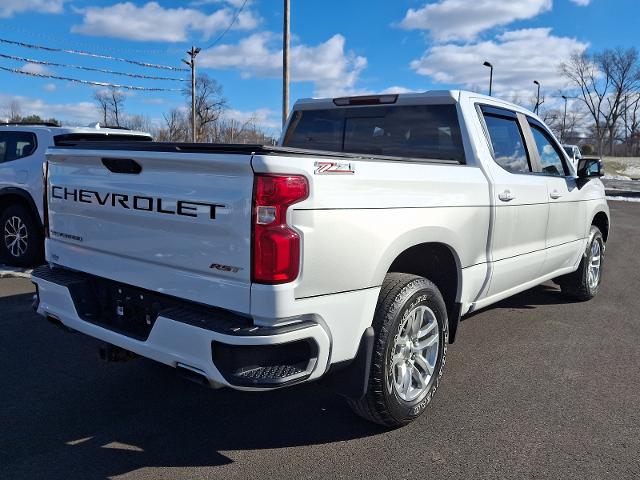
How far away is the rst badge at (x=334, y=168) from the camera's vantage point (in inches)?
104

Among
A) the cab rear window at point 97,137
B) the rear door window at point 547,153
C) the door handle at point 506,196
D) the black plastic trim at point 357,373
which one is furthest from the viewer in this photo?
the cab rear window at point 97,137

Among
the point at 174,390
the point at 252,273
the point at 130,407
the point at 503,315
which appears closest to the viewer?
the point at 252,273

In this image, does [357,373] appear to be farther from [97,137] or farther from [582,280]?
[97,137]

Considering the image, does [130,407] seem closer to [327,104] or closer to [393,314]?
[393,314]

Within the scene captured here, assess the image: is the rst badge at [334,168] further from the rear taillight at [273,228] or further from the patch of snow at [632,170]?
the patch of snow at [632,170]

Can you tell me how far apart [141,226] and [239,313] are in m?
0.79

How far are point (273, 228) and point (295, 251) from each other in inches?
5.7

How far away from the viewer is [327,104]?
15.8 feet

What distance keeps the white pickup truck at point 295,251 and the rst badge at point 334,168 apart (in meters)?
0.01

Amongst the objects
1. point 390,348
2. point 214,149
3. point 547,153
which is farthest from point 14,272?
point 547,153

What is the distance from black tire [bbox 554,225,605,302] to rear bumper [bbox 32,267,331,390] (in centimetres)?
433

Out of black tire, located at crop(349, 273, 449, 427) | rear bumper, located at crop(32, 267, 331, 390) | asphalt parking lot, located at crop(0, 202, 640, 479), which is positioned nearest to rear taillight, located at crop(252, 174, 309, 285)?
rear bumper, located at crop(32, 267, 331, 390)

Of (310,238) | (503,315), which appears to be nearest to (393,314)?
(310,238)

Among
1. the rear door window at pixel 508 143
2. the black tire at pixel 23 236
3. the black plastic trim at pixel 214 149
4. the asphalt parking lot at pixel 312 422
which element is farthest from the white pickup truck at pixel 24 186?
the rear door window at pixel 508 143
